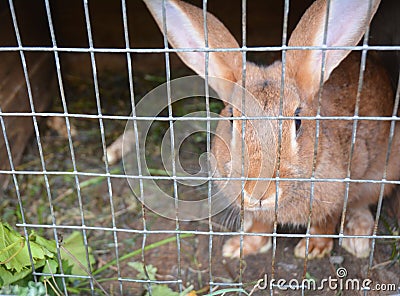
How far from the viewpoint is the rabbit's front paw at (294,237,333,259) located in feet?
8.18

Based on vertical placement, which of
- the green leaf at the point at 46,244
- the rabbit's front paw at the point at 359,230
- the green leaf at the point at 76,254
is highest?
the green leaf at the point at 46,244

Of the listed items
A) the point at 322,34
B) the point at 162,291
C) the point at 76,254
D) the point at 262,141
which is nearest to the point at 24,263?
the point at 76,254

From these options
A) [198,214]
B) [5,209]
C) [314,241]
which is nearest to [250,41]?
[198,214]

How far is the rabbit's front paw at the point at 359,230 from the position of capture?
249 cm

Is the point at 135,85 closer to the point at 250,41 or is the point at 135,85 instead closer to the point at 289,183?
the point at 250,41

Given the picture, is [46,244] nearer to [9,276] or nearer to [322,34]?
[9,276]

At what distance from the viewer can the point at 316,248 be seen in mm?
2500

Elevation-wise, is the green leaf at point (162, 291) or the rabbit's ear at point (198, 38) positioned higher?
the rabbit's ear at point (198, 38)

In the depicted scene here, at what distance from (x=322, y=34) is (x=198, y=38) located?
49 cm

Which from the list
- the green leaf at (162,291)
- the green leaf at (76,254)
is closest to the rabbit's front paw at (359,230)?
the green leaf at (162,291)

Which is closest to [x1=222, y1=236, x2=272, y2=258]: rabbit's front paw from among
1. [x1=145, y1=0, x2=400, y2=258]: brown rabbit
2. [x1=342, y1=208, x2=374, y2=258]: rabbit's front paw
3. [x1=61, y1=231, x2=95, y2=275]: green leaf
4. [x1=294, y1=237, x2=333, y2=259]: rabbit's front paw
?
[x1=145, y1=0, x2=400, y2=258]: brown rabbit

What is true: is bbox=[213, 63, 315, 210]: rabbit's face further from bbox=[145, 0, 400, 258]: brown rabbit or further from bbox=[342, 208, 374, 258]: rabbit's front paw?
bbox=[342, 208, 374, 258]: rabbit's front paw

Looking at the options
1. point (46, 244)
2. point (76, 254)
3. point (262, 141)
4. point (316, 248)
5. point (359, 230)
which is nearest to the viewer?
point (262, 141)

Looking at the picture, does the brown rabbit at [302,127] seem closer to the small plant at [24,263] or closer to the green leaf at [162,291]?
the green leaf at [162,291]
